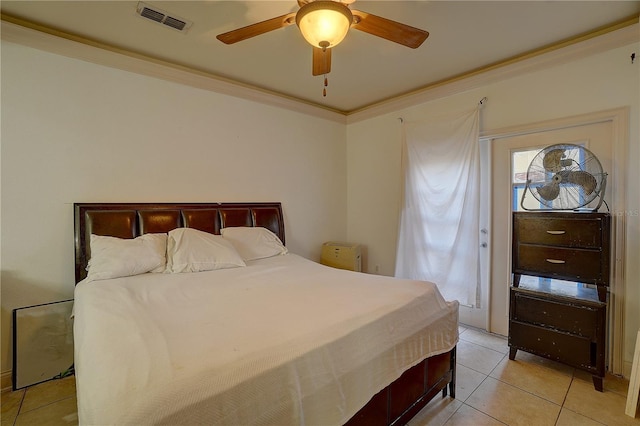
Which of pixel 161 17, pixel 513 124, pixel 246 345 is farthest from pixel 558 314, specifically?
pixel 161 17

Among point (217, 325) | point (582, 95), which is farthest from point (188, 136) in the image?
point (582, 95)

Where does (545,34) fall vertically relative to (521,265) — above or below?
above

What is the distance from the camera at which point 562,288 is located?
2.40m

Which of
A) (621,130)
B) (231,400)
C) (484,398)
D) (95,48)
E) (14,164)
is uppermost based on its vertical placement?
(95,48)

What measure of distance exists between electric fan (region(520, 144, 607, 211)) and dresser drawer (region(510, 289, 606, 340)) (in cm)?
76

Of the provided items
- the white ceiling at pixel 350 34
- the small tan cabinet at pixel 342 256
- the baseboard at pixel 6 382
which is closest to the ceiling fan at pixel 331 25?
the white ceiling at pixel 350 34

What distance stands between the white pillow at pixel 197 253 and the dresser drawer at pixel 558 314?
2425 millimetres

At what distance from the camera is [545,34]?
2.33 m

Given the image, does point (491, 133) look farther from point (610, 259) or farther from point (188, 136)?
point (188, 136)

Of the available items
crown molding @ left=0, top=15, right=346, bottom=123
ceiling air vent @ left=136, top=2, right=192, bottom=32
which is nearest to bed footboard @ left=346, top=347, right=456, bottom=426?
ceiling air vent @ left=136, top=2, right=192, bottom=32

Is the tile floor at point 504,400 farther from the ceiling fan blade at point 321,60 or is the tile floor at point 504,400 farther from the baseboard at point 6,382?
the ceiling fan blade at point 321,60

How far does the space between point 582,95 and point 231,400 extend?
334 centimetres

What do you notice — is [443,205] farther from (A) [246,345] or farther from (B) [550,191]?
(A) [246,345]

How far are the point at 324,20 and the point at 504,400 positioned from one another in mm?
2671
